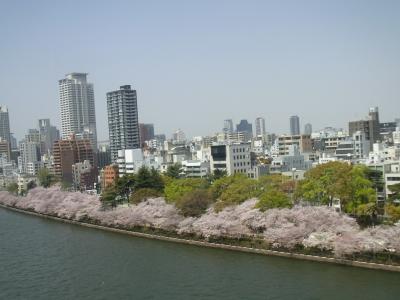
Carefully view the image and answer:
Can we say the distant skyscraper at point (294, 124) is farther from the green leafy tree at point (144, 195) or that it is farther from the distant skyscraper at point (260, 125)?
the green leafy tree at point (144, 195)

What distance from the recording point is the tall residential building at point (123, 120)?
219 feet

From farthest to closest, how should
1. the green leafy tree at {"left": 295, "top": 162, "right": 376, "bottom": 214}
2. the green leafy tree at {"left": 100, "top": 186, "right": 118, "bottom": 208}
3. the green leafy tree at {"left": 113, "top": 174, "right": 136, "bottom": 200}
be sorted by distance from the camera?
1. the green leafy tree at {"left": 113, "top": 174, "right": 136, "bottom": 200}
2. the green leafy tree at {"left": 100, "top": 186, "right": 118, "bottom": 208}
3. the green leafy tree at {"left": 295, "top": 162, "right": 376, "bottom": 214}

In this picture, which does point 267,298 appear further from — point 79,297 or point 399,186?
point 399,186

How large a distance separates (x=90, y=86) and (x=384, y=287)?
11135 cm

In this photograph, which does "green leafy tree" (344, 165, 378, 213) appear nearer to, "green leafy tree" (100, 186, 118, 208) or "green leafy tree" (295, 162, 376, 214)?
"green leafy tree" (295, 162, 376, 214)

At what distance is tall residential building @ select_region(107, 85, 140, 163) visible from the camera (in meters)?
66.8

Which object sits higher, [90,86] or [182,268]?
[90,86]

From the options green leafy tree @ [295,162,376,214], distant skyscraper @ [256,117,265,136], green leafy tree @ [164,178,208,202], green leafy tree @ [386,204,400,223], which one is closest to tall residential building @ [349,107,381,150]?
green leafy tree @ [164,178,208,202]

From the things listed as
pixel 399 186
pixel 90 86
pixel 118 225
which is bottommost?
pixel 118 225

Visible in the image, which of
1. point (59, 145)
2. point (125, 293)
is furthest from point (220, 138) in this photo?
point (125, 293)

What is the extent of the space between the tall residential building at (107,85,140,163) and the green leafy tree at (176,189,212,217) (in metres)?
44.2

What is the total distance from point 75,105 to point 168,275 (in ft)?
335

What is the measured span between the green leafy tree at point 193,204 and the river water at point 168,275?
1.81 metres

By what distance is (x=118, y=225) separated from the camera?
25.0 m
